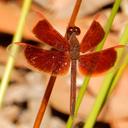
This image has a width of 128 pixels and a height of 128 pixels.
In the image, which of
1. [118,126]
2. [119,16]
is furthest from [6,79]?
[119,16]

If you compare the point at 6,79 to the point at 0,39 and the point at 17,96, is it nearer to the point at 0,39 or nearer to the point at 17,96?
the point at 17,96

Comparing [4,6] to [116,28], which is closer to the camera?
[116,28]

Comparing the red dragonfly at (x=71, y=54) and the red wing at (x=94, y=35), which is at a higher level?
the red wing at (x=94, y=35)

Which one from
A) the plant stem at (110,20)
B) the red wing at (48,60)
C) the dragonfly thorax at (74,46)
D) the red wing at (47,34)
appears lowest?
the red wing at (48,60)
